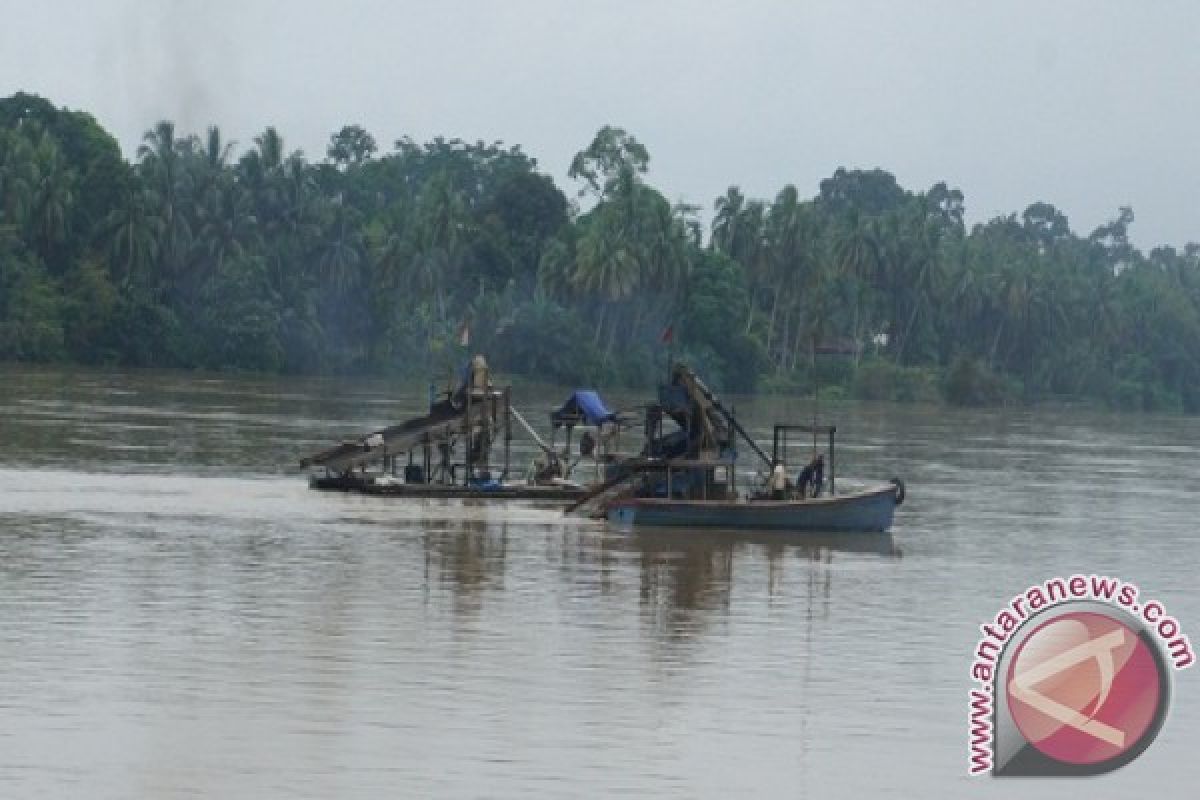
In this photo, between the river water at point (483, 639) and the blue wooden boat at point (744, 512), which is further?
the blue wooden boat at point (744, 512)

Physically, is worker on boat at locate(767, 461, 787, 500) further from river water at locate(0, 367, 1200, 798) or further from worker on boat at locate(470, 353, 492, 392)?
worker on boat at locate(470, 353, 492, 392)

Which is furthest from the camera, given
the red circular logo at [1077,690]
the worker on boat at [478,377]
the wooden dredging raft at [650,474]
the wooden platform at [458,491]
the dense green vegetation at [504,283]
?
the dense green vegetation at [504,283]

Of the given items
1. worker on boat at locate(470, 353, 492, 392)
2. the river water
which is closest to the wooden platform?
the river water

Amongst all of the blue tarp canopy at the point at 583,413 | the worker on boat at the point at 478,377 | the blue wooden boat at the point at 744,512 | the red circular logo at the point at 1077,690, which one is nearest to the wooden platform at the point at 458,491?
the blue tarp canopy at the point at 583,413

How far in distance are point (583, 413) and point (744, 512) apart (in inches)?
280

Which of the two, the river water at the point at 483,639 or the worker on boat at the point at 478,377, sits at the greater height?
the worker on boat at the point at 478,377

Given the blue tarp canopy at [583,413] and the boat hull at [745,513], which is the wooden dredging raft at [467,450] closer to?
the blue tarp canopy at [583,413]

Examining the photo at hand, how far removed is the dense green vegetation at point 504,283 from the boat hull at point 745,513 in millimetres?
82514

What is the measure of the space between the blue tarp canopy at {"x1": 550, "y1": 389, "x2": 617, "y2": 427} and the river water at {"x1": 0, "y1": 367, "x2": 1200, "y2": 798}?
9.55 feet

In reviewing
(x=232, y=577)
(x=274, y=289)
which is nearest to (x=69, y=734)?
(x=232, y=577)

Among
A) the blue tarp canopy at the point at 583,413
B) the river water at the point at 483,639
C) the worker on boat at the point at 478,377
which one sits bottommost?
the river water at the point at 483,639

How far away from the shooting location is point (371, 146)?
653 feet

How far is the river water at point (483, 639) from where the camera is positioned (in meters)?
23.3

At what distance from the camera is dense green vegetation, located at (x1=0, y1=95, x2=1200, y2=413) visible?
13050 centimetres
